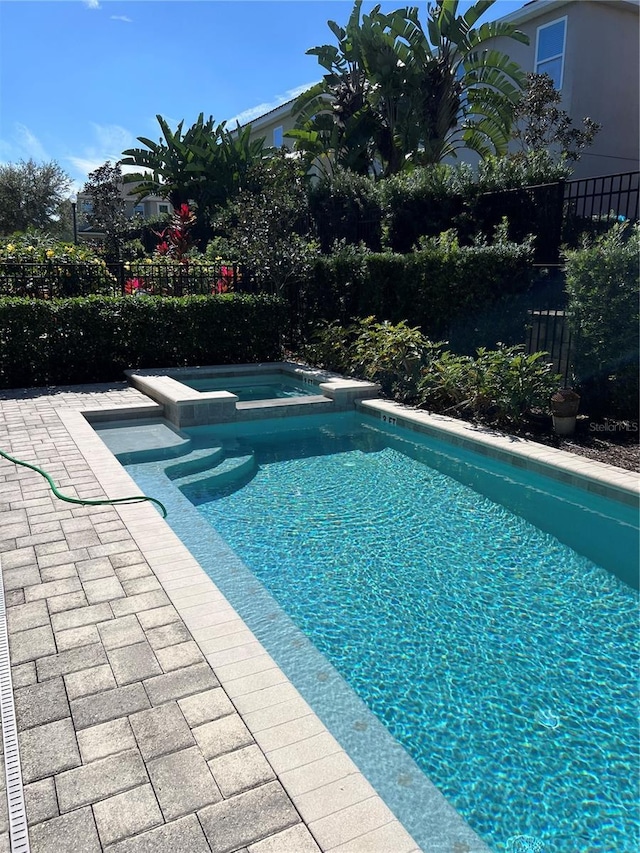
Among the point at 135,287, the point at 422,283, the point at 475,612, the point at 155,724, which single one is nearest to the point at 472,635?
the point at 475,612

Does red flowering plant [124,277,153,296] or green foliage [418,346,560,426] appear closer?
green foliage [418,346,560,426]

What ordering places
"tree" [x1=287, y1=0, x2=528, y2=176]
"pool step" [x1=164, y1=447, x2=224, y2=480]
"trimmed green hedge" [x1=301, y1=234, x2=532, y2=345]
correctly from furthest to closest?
"tree" [x1=287, y1=0, x2=528, y2=176] → "trimmed green hedge" [x1=301, y1=234, x2=532, y2=345] → "pool step" [x1=164, y1=447, x2=224, y2=480]

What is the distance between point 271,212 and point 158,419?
6093mm

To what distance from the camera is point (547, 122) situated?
17688 millimetres

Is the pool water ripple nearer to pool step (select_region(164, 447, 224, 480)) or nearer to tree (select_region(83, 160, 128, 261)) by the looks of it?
pool step (select_region(164, 447, 224, 480))

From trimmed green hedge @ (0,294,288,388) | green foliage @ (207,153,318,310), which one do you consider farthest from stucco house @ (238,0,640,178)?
trimmed green hedge @ (0,294,288,388)

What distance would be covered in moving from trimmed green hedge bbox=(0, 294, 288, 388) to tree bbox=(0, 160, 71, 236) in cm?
2815

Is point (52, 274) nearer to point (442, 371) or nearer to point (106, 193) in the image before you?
point (442, 371)

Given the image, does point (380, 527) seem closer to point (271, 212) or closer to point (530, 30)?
point (271, 212)

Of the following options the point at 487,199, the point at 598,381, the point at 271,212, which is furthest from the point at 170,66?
the point at 598,381

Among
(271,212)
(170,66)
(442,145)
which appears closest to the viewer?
(170,66)

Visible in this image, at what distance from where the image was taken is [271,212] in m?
13.2

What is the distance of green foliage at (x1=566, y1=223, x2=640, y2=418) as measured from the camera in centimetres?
745

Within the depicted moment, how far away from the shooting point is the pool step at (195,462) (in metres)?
7.37
